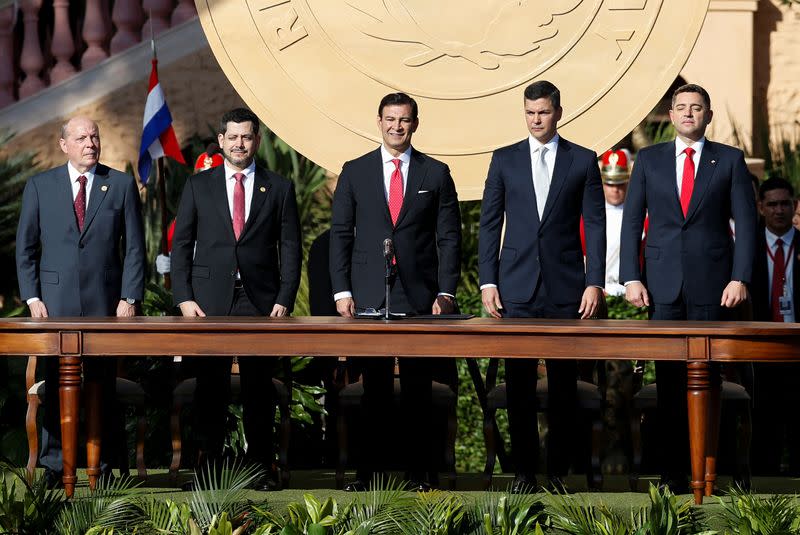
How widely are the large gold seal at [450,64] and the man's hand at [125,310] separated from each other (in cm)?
140

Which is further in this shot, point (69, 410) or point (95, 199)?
point (95, 199)

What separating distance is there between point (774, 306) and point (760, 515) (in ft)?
6.79

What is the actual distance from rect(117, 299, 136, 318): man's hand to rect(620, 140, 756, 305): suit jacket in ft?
Result: 6.81

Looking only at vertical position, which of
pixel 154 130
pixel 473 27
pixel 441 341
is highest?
pixel 473 27

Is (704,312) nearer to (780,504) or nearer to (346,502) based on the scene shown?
(780,504)

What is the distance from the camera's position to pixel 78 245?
813 cm

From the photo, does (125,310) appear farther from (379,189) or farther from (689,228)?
(689,228)

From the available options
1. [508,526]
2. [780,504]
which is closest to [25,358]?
[508,526]

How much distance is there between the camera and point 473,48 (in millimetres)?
9445

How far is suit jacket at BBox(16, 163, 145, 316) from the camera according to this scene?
320 inches

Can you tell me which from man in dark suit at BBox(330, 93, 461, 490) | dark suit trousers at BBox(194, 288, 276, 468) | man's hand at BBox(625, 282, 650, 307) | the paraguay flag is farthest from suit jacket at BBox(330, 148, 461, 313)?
the paraguay flag

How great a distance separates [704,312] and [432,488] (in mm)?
1339

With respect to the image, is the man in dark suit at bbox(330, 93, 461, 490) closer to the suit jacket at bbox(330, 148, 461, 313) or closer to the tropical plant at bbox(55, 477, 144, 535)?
the suit jacket at bbox(330, 148, 461, 313)

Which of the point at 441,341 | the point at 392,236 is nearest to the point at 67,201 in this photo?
the point at 392,236
